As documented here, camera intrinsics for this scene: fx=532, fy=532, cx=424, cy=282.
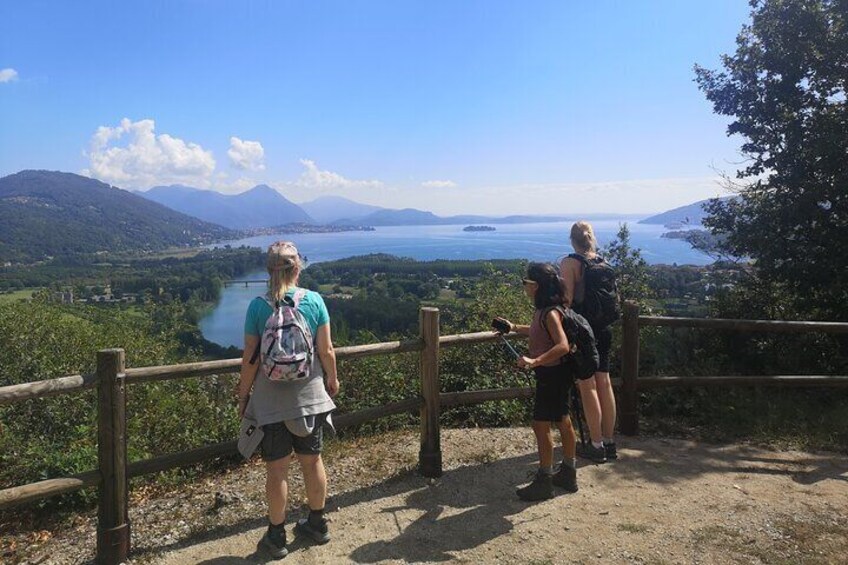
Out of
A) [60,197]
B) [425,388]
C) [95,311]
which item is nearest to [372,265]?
[95,311]

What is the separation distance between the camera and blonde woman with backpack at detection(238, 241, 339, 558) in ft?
9.24

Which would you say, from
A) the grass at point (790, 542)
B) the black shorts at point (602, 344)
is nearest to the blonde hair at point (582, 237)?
the black shorts at point (602, 344)

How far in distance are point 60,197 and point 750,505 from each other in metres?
148

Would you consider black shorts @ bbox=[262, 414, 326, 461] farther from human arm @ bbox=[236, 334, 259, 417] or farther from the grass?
the grass

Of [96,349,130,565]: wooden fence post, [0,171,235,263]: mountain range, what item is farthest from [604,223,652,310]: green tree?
[0,171,235,263]: mountain range

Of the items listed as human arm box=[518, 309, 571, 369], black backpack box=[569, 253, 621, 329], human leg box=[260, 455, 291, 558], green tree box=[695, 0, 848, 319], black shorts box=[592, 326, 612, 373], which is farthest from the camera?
green tree box=[695, 0, 848, 319]

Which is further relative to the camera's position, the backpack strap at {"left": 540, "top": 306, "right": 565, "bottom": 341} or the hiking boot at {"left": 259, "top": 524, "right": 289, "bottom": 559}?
the backpack strap at {"left": 540, "top": 306, "right": 565, "bottom": 341}

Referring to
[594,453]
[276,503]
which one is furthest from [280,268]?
[594,453]

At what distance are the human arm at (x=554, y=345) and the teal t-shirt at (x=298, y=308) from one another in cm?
135

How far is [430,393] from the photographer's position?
164 inches

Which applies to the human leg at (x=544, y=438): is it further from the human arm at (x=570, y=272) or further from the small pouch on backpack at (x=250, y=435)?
the small pouch on backpack at (x=250, y=435)

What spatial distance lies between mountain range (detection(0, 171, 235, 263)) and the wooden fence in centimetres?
7272

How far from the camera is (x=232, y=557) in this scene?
3145 millimetres

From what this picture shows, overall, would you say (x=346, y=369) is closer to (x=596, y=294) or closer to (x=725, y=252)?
(x=596, y=294)
